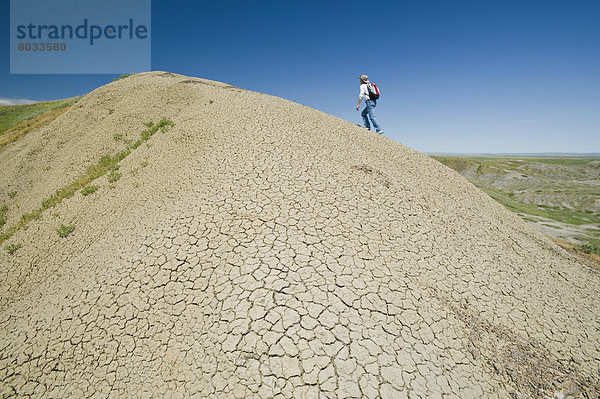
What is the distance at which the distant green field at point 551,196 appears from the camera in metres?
20.3

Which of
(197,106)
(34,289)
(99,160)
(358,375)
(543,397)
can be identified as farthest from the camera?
(197,106)

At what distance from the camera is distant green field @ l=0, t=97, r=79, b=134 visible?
64.9ft

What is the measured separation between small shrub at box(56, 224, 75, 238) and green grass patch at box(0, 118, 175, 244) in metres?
1.59

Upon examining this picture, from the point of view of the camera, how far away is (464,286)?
4.00 meters

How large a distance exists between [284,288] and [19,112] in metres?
36.8

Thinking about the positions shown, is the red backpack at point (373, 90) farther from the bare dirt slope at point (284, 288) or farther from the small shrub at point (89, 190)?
the small shrub at point (89, 190)

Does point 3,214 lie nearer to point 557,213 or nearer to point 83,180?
point 83,180

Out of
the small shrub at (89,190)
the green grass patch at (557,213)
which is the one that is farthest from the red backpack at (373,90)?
the green grass patch at (557,213)

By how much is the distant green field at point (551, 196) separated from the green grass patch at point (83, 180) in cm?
2119

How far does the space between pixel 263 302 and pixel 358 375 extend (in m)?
1.41

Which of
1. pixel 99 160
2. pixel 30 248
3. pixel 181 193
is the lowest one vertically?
pixel 30 248

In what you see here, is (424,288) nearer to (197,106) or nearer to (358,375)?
(358,375)

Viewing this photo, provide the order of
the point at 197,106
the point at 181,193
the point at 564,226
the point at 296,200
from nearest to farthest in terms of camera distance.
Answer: the point at 296,200, the point at 181,193, the point at 197,106, the point at 564,226

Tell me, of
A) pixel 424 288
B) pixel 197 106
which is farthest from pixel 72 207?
pixel 424 288
